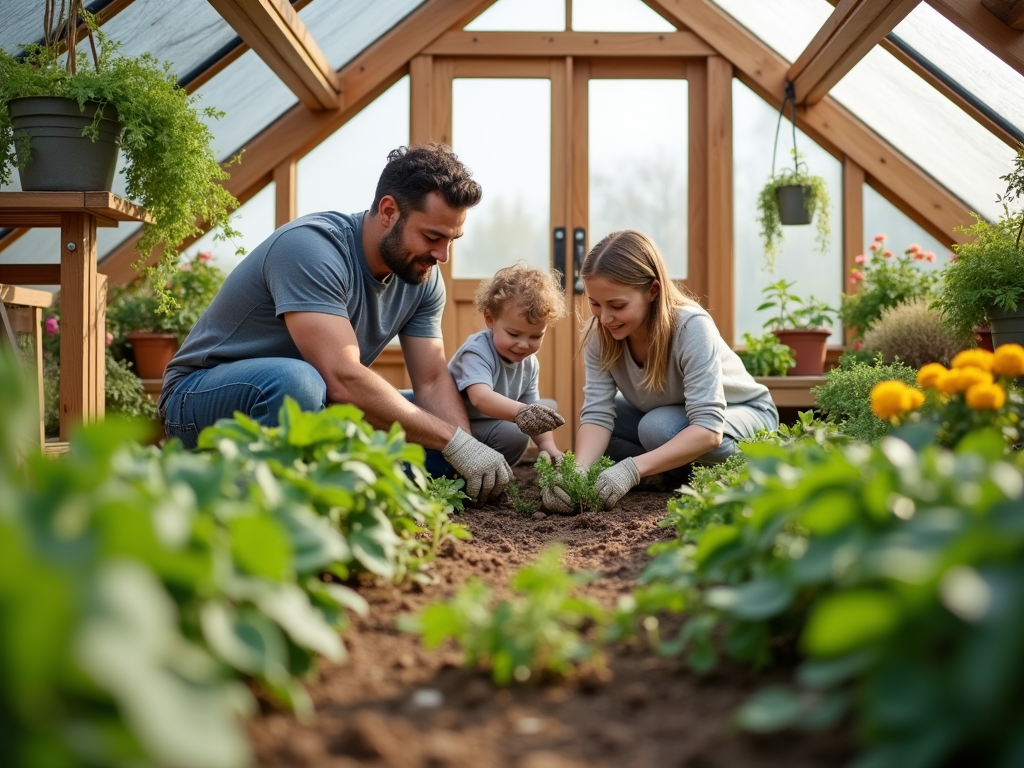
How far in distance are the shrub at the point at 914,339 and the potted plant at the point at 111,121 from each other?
9.55 ft

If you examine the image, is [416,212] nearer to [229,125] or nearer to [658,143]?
[229,125]

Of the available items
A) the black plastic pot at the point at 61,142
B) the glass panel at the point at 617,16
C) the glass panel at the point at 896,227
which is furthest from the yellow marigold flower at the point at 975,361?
the glass panel at the point at 617,16

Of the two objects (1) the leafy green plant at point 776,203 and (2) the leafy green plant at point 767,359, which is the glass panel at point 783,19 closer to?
(1) the leafy green plant at point 776,203

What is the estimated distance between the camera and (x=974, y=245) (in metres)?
3.07

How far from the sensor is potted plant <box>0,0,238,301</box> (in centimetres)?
256

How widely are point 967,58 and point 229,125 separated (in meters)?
3.54

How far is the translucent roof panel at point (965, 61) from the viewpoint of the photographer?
3.80m

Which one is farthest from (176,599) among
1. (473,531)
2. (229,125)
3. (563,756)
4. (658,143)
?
(658,143)

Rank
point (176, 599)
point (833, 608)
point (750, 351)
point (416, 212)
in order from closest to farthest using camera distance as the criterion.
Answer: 1. point (833, 608)
2. point (176, 599)
3. point (416, 212)
4. point (750, 351)

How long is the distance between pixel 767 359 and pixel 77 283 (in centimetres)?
315

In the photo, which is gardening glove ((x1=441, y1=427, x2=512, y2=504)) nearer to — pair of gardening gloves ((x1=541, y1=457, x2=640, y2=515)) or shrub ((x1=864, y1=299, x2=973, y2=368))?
pair of gardening gloves ((x1=541, y1=457, x2=640, y2=515))

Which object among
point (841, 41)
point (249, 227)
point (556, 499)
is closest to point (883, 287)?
point (841, 41)

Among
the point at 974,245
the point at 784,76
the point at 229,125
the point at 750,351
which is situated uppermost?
the point at 784,76

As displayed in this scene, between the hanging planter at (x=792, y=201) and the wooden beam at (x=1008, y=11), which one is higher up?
→ the wooden beam at (x=1008, y=11)
